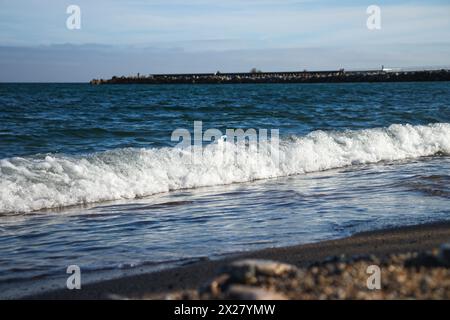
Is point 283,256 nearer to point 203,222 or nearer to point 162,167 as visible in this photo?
point 203,222

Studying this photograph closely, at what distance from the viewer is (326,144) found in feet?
44.3

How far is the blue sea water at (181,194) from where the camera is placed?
19.0ft

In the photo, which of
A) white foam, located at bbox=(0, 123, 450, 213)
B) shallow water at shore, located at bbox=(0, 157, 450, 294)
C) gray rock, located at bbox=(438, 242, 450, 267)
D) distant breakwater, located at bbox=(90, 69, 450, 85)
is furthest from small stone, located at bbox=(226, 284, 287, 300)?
distant breakwater, located at bbox=(90, 69, 450, 85)

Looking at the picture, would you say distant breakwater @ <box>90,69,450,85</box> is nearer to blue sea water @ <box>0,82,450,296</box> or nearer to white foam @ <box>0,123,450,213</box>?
blue sea water @ <box>0,82,450,296</box>

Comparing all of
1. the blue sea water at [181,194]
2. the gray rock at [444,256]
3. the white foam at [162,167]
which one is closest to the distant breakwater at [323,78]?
the blue sea water at [181,194]

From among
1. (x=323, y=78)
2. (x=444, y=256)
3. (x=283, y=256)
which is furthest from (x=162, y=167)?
(x=323, y=78)

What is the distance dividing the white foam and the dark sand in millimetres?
4028

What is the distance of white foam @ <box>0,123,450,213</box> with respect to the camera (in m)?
8.73

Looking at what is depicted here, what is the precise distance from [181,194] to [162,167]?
1229mm

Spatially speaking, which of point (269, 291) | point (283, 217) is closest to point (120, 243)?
point (283, 217)

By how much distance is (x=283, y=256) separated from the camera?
5027mm
